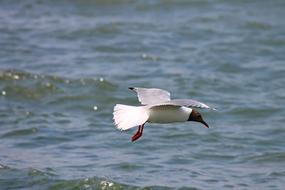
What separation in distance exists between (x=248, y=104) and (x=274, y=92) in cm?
70

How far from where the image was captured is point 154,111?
281 inches

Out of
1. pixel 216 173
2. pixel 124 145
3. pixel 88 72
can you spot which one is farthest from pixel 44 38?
pixel 216 173

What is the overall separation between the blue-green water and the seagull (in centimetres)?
102

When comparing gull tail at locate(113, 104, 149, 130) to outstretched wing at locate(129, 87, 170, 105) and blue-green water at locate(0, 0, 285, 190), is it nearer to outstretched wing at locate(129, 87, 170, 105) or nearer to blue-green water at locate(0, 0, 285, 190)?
outstretched wing at locate(129, 87, 170, 105)

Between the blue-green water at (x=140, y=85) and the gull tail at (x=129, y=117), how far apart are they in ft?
4.58

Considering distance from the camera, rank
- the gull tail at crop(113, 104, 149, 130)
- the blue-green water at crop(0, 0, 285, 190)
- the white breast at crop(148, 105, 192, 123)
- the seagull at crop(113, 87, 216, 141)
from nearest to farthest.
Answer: the gull tail at crop(113, 104, 149, 130), the seagull at crop(113, 87, 216, 141), the white breast at crop(148, 105, 192, 123), the blue-green water at crop(0, 0, 285, 190)

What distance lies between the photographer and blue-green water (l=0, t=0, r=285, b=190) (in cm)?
859

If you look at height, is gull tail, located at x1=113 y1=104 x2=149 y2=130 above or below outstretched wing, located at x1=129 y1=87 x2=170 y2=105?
below

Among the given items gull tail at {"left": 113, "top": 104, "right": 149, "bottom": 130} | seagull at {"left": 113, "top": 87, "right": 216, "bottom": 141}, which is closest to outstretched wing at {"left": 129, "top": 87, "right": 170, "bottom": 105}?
seagull at {"left": 113, "top": 87, "right": 216, "bottom": 141}

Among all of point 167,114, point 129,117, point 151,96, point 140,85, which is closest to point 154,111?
point 167,114

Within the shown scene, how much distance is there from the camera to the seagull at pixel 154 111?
6629 mm

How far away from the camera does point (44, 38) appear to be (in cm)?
1418

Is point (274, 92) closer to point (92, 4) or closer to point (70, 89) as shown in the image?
point (70, 89)

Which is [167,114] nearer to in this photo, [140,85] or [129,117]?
[129,117]
